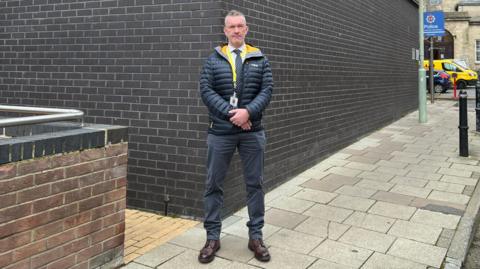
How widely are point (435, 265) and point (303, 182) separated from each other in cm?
278

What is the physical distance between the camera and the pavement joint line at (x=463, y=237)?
3.96 m

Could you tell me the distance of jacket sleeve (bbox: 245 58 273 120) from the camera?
143 inches

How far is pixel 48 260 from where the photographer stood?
10.1 ft

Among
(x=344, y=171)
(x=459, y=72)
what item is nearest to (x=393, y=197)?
(x=344, y=171)

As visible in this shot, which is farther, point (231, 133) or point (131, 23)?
point (131, 23)

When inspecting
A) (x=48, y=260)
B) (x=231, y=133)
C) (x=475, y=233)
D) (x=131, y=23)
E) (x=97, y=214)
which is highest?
(x=131, y=23)

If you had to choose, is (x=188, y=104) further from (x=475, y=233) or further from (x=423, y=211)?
(x=475, y=233)

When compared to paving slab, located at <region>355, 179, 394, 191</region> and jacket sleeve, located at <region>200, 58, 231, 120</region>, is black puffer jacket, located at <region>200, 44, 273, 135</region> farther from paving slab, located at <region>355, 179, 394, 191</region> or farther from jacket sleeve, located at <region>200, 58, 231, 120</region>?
paving slab, located at <region>355, 179, 394, 191</region>

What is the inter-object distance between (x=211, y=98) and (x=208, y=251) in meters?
1.29

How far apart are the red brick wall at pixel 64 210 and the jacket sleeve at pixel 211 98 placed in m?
0.78

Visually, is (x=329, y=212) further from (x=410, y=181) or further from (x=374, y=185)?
(x=410, y=181)

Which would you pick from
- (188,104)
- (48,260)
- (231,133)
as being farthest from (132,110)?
(48,260)

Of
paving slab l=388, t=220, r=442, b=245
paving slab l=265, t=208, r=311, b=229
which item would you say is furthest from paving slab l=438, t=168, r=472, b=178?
paving slab l=265, t=208, r=311, b=229

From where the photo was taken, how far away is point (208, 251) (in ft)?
12.6
